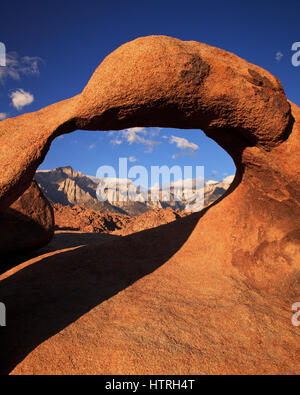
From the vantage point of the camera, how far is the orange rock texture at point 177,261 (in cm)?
188

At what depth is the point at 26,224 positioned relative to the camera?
4.34 metres

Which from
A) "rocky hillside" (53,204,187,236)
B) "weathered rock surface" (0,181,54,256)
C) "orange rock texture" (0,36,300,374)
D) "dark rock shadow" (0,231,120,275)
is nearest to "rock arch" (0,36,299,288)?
"orange rock texture" (0,36,300,374)

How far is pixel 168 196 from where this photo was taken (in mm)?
46562

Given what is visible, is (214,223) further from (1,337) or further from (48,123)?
(1,337)

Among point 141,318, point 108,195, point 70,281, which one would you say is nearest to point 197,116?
point 141,318

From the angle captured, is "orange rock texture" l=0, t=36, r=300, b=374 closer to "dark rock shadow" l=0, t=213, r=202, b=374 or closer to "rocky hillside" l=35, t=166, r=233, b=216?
"dark rock shadow" l=0, t=213, r=202, b=374

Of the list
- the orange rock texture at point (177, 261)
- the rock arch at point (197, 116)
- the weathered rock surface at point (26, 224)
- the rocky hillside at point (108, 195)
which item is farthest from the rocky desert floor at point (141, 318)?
the rocky hillside at point (108, 195)

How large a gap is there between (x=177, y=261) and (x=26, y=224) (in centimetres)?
282

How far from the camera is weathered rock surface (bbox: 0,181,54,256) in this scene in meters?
4.11

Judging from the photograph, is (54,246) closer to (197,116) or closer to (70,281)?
(70,281)

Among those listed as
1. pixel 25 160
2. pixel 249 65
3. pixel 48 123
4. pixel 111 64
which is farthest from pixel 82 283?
pixel 249 65

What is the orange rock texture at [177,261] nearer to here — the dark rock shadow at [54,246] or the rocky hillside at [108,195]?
the dark rock shadow at [54,246]

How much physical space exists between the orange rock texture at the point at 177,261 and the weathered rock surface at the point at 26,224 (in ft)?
2.64

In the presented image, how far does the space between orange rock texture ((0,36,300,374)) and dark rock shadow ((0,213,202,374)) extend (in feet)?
0.06
